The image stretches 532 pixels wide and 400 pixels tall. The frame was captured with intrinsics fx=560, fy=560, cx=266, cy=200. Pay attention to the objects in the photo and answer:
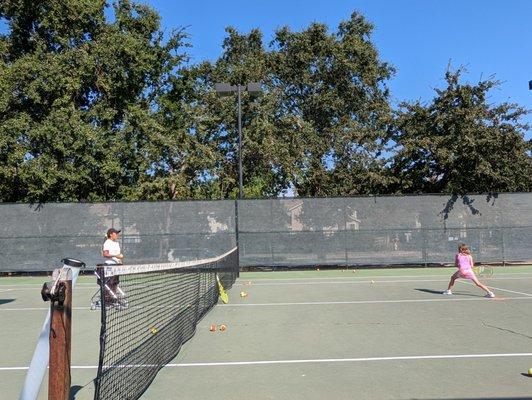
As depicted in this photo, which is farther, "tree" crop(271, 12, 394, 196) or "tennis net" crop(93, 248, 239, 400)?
"tree" crop(271, 12, 394, 196)

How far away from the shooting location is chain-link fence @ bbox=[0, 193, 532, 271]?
19047 mm

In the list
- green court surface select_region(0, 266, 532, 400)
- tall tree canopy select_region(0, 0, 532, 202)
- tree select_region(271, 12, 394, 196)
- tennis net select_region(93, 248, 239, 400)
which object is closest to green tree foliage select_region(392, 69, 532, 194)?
tall tree canopy select_region(0, 0, 532, 202)

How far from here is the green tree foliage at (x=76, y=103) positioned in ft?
71.2

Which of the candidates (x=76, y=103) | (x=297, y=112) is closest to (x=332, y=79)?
(x=297, y=112)

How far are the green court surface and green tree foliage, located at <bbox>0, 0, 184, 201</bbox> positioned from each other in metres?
10.3

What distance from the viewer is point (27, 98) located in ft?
73.8

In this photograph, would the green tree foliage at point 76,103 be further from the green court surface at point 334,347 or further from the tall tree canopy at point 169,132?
the green court surface at point 334,347

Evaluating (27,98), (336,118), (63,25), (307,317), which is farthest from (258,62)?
(307,317)

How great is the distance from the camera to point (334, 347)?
272 inches

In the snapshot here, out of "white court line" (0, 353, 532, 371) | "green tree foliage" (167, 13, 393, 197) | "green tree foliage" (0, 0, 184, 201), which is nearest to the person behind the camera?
"white court line" (0, 353, 532, 371)

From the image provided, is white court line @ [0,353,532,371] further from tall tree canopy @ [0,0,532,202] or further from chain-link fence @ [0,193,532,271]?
tall tree canopy @ [0,0,532,202]

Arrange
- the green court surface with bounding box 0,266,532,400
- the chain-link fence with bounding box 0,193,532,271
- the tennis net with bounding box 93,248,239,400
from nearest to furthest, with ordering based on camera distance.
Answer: the tennis net with bounding box 93,248,239,400, the green court surface with bounding box 0,266,532,400, the chain-link fence with bounding box 0,193,532,271

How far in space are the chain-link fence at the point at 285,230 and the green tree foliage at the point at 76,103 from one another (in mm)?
3171

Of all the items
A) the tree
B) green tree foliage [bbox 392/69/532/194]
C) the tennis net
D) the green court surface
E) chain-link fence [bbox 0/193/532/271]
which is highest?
the tree
